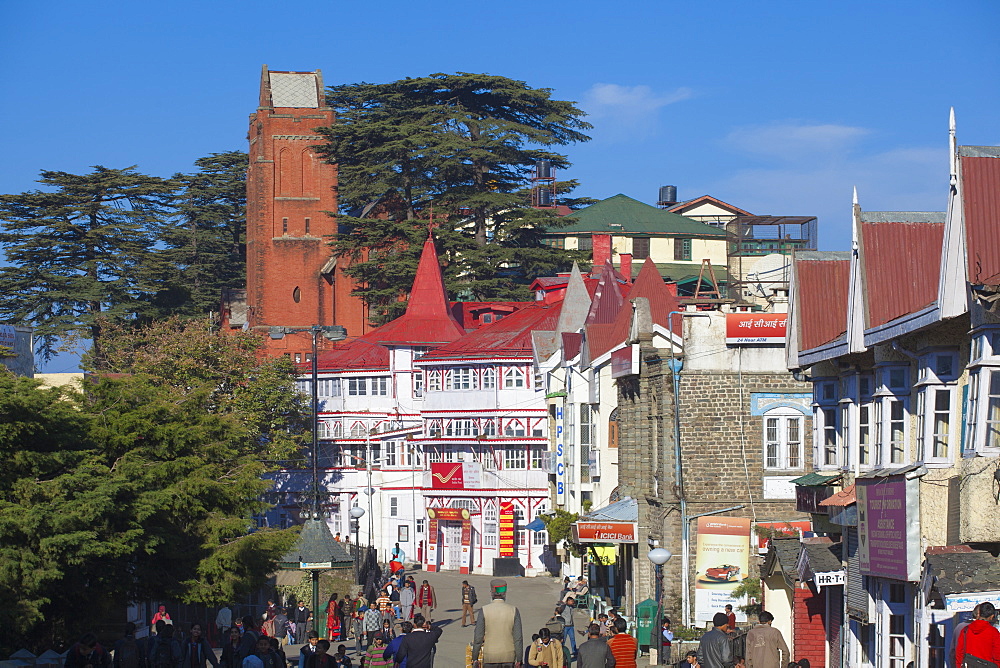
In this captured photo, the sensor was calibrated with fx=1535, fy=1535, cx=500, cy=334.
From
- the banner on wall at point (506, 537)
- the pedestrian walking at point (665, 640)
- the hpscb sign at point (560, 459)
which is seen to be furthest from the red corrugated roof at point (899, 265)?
the banner on wall at point (506, 537)

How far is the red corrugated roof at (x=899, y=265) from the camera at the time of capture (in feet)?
70.3

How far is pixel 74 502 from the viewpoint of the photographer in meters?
25.3

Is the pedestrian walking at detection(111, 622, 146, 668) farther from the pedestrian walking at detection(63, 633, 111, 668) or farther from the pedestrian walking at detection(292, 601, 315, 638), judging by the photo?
the pedestrian walking at detection(292, 601, 315, 638)

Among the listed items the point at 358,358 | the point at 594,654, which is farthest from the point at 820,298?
the point at 358,358

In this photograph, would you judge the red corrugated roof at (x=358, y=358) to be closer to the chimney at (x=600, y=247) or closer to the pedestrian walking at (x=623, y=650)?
the chimney at (x=600, y=247)

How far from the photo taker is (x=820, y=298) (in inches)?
1067

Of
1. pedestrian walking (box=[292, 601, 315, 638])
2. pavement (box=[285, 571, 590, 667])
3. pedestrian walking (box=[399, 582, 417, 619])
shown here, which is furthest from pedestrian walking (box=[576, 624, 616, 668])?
pedestrian walking (box=[399, 582, 417, 619])

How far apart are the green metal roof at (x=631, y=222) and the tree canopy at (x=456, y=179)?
13672 millimetres

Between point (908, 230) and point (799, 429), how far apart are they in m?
12.8

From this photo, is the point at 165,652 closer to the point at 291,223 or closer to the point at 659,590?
the point at 659,590

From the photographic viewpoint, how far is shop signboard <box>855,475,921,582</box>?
66.2ft

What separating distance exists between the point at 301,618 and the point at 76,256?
1893 inches

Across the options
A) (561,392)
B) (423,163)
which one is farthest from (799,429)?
(423,163)

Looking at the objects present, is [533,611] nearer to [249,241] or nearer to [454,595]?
[454,595]
